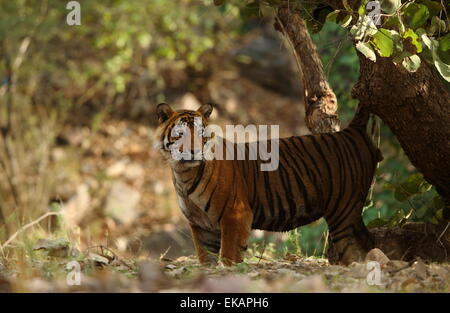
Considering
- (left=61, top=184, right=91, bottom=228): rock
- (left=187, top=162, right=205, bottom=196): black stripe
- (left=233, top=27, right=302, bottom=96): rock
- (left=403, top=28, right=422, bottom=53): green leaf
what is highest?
(left=233, top=27, right=302, bottom=96): rock

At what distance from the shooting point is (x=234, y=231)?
4746 mm

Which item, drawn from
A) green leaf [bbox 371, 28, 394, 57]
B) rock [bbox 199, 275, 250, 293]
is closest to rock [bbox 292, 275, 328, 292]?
rock [bbox 199, 275, 250, 293]

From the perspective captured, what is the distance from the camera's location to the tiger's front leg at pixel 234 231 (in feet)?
15.5

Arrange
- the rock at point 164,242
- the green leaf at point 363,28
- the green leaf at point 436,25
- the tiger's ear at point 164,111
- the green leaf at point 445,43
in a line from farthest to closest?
the rock at point 164,242, the tiger's ear at point 164,111, the green leaf at point 436,25, the green leaf at point 445,43, the green leaf at point 363,28

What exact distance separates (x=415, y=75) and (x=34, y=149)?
9.30m

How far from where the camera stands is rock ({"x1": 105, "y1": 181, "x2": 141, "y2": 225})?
1288 centimetres

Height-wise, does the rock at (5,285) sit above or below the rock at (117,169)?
below

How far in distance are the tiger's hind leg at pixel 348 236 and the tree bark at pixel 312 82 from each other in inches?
29.8

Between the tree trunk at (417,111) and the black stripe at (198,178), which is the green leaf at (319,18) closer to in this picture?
the tree trunk at (417,111)

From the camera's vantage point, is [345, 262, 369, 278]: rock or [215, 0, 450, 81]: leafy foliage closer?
[345, 262, 369, 278]: rock

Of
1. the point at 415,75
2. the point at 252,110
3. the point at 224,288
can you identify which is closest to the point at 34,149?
the point at 252,110

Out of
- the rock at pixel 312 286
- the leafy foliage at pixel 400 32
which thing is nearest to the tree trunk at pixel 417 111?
the leafy foliage at pixel 400 32

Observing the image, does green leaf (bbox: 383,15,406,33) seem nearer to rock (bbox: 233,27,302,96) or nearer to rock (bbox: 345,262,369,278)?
rock (bbox: 345,262,369,278)
